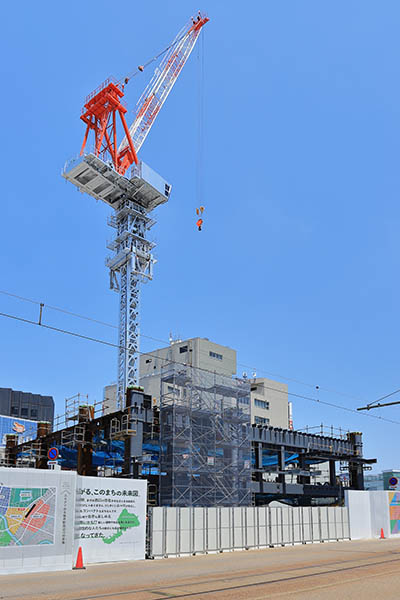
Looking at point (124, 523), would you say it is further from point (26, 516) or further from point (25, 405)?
point (25, 405)

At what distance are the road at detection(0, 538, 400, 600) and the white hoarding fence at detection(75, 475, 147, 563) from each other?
922 mm

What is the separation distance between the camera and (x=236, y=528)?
31422 millimetres

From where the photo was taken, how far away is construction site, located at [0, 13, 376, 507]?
3831cm

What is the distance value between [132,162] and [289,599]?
76.6 m

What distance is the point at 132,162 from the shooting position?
8456 cm

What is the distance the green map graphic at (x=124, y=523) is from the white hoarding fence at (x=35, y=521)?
9.53 ft

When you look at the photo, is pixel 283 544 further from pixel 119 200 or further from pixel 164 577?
pixel 119 200

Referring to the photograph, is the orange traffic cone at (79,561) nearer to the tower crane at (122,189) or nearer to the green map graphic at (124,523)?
the green map graphic at (124,523)

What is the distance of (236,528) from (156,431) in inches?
389

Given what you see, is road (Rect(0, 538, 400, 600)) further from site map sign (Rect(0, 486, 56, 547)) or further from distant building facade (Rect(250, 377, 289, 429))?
distant building facade (Rect(250, 377, 289, 429))

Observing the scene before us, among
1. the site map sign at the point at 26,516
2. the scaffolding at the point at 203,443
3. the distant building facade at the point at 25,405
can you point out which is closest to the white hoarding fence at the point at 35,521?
the site map sign at the point at 26,516

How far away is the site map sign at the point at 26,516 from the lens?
2077 cm

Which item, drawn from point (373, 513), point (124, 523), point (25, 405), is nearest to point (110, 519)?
point (124, 523)

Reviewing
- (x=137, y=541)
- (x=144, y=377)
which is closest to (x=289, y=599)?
(x=137, y=541)
